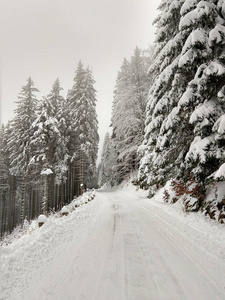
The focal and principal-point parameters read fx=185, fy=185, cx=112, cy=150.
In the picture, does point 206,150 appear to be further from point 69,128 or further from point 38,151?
point 69,128

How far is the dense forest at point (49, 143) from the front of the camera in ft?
65.5

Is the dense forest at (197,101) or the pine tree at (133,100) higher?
the pine tree at (133,100)

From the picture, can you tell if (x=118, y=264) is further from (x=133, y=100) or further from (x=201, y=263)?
(x=133, y=100)

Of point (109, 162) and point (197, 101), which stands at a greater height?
point (197, 101)

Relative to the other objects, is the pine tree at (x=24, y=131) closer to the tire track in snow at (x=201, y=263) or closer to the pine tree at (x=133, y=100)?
the pine tree at (x=133, y=100)

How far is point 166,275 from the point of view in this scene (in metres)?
3.48

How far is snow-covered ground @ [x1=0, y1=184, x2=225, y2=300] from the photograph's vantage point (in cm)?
301

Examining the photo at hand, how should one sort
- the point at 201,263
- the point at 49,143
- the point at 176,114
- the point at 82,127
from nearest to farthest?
1. the point at 201,263
2. the point at 176,114
3. the point at 49,143
4. the point at 82,127

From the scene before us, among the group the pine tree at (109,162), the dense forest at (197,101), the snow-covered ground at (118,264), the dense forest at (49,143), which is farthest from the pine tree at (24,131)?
the snow-covered ground at (118,264)

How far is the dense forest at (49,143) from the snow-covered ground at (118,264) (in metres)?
13.8

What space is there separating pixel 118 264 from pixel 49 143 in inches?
755

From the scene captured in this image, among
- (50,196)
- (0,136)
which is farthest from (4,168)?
(50,196)

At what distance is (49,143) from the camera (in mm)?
21359

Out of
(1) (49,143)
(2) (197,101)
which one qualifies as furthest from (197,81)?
(1) (49,143)
